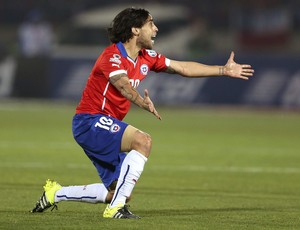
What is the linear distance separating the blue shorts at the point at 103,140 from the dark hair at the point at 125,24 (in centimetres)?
86

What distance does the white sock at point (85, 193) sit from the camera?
33.4ft

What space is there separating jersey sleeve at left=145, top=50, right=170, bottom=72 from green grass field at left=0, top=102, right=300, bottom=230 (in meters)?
1.55

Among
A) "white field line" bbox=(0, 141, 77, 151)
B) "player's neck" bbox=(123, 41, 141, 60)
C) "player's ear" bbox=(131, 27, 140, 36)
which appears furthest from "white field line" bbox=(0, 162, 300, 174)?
"player's ear" bbox=(131, 27, 140, 36)

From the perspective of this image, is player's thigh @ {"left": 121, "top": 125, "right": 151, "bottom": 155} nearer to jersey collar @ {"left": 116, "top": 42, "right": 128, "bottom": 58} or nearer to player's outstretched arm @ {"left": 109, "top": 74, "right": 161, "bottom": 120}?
player's outstretched arm @ {"left": 109, "top": 74, "right": 161, "bottom": 120}

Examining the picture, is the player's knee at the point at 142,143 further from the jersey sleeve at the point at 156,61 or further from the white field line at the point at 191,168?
the white field line at the point at 191,168

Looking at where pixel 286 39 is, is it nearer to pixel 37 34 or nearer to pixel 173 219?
pixel 37 34

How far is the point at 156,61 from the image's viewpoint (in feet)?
34.5

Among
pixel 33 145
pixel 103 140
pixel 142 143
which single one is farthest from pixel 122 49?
pixel 33 145

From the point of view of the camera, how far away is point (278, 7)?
39.2 metres

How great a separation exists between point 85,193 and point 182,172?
5820 millimetres

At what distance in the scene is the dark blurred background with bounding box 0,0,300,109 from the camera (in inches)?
1230

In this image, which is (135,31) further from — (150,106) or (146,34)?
(150,106)

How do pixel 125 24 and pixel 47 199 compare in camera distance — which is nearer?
pixel 125 24

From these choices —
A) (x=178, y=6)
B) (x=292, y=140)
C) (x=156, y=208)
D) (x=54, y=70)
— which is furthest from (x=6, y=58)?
(x=156, y=208)
